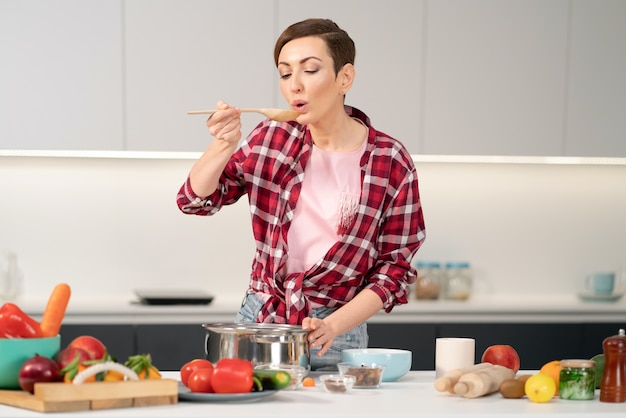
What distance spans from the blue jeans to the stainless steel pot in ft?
1.16

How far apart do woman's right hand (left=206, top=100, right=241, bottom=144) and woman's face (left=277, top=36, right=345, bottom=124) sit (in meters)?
0.27

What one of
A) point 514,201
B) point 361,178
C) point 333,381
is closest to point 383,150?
point 361,178

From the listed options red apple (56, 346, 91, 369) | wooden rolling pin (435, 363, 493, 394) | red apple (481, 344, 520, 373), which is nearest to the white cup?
red apple (481, 344, 520, 373)

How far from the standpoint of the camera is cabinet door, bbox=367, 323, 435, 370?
4.14 m

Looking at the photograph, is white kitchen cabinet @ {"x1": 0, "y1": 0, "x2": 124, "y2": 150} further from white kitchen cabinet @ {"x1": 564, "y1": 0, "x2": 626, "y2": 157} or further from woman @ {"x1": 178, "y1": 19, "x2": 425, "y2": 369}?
white kitchen cabinet @ {"x1": 564, "y1": 0, "x2": 626, "y2": 157}

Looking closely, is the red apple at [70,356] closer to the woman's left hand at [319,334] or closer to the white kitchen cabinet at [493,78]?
the woman's left hand at [319,334]

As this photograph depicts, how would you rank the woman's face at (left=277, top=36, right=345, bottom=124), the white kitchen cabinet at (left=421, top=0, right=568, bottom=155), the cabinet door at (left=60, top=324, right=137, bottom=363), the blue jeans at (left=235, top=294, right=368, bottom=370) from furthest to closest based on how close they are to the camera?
the white kitchen cabinet at (left=421, top=0, right=568, bottom=155) → the cabinet door at (left=60, top=324, right=137, bottom=363) → the woman's face at (left=277, top=36, right=345, bottom=124) → the blue jeans at (left=235, top=294, right=368, bottom=370)

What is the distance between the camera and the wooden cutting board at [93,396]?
5.20 ft

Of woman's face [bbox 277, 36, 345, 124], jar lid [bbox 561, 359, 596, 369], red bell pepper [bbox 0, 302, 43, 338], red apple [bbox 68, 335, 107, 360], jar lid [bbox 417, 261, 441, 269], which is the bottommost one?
jar lid [bbox 417, 261, 441, 269]

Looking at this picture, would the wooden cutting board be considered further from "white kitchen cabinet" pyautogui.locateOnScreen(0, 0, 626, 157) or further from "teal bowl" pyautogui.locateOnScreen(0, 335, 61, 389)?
"white kitchen cabinet" pyautogui.locateOnScreen(0, 0, 626, 157)

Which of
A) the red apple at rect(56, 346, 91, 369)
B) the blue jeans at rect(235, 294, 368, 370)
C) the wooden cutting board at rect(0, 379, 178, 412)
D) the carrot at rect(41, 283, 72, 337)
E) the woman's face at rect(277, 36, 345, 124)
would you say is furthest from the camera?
the woman's face at rect(277, 36, 345, 124)

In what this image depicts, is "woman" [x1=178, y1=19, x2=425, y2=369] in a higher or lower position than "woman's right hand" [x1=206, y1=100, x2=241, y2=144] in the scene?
lower

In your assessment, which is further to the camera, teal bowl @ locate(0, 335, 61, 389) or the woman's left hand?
the woman's left hand

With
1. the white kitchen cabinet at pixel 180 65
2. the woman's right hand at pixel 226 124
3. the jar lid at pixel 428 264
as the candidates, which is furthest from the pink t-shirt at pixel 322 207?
the jar lid at pixel 428 264
